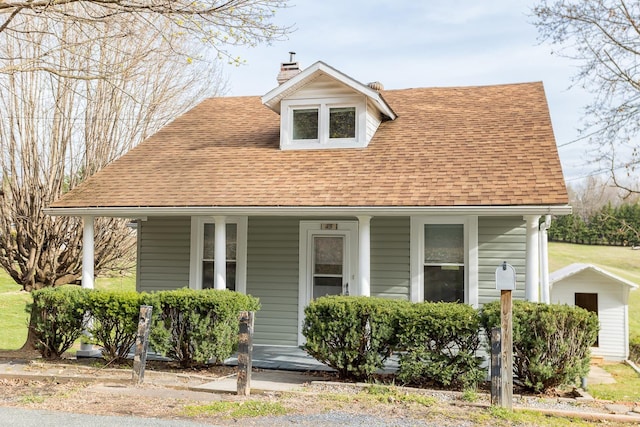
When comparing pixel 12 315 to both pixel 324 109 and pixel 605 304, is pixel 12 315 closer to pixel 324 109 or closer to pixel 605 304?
pixel 324 109

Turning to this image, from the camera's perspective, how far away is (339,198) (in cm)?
1138

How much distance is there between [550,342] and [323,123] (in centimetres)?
690

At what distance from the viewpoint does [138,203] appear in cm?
1226

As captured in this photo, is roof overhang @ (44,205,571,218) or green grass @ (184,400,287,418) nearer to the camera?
green grass @ (184,400,287,418)

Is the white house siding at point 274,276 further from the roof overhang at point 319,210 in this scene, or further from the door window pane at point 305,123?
the door window pane at point 305,123

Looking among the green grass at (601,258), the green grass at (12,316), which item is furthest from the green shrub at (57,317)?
the green grass at (601,258)

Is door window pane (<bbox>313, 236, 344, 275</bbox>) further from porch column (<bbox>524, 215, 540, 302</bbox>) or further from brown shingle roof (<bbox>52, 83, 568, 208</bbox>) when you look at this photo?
porch column (<bbox>524, 215, 540, 302</bbox>)

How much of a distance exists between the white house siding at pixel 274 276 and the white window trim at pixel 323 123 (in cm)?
168

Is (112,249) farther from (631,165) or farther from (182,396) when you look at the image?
(631,165)

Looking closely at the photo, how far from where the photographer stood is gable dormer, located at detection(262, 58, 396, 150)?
1320 centimetres

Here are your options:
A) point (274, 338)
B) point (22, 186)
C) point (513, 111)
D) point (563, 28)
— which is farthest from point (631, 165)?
point (22, 186)

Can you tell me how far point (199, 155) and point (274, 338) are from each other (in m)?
4.33

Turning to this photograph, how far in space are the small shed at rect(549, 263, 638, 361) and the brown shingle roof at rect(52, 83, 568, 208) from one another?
7715 mm

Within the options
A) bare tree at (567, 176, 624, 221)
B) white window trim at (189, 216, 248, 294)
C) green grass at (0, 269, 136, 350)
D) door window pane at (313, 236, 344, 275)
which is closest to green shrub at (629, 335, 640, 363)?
door window pane at (313, 236, 344, 275)
